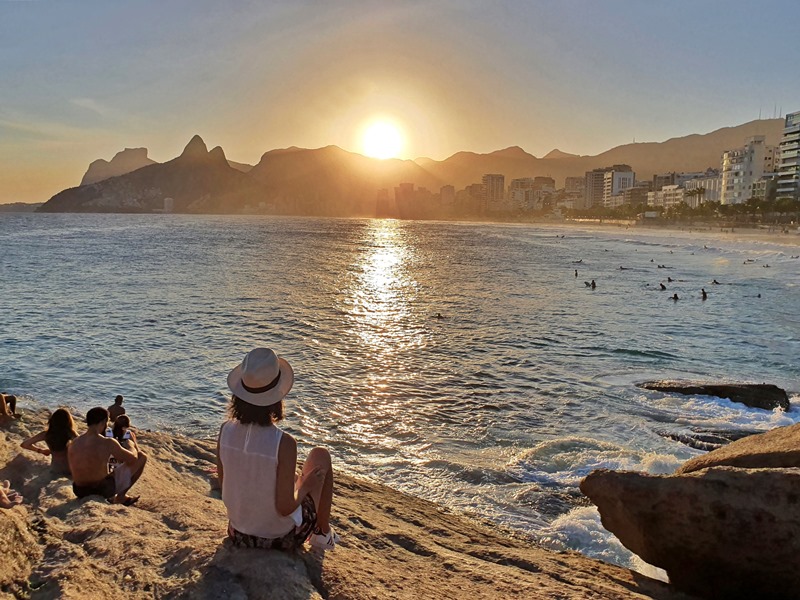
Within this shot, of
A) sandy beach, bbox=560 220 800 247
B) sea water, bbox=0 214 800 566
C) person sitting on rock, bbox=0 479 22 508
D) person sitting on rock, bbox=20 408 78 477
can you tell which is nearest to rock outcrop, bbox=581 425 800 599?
sea water, bbox=0 214 800 566

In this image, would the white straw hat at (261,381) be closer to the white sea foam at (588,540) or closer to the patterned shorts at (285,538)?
the patterned shorts at (285,538)

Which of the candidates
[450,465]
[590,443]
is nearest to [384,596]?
[450,465]

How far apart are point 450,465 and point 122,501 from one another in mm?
5377

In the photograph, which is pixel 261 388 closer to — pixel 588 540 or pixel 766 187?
pixel 588 540

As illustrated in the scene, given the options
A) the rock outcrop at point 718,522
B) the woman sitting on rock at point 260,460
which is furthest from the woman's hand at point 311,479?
the rock outcrop at point 718,522

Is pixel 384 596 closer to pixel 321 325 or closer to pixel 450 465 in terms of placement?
pixel 450 465

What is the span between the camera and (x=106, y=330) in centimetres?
2116

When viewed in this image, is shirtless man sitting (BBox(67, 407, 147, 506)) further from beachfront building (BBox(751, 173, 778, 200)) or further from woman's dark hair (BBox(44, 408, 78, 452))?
beachfront building (BBox(751, 173, 778, 200))

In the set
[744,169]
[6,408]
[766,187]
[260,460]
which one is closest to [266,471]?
[260,460]

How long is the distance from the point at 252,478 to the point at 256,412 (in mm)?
475

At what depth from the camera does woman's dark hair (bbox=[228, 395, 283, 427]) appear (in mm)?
3852

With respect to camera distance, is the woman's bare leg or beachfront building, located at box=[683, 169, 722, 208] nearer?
the woman's bare leg

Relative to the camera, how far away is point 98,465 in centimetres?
572

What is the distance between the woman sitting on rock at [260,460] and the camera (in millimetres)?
3822
